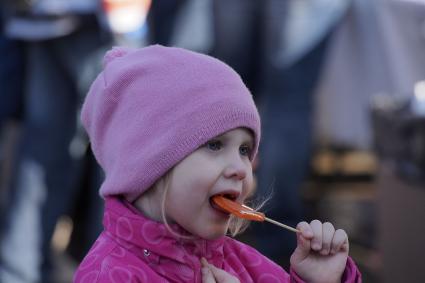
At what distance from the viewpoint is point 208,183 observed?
1613 millimetres

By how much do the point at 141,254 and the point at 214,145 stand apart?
10.0 inches

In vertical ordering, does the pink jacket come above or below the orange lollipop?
below

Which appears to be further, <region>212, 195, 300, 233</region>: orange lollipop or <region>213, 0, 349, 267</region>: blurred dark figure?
<region>213, 0, 349, 267</region>: blurred dark figure

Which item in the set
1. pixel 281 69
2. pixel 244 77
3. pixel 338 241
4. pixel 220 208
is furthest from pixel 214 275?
pixel 244 77

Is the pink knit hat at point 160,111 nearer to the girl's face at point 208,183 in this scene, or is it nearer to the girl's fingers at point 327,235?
the girl's face at point 208,183

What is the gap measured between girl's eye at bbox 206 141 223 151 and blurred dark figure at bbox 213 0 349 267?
6.29 feet

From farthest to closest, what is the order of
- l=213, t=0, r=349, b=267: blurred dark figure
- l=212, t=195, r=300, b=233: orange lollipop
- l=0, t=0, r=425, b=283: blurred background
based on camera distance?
l=213, t=0, r=349, b=267: blurred dark figure, l=0, t=0, r=425, b=283: blurred background, l=212, t=195, r=300, b=233: orange lollipop

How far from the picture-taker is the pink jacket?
1.63m

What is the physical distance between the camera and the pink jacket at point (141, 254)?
163cm

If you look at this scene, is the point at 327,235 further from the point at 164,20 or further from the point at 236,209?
the point at 164,20

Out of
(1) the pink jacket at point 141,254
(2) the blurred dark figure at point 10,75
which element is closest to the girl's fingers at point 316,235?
(1) the pink jacket at point 141,254

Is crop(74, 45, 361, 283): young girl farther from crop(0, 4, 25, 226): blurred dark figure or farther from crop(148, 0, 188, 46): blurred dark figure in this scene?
crop(0, 4, 25, 226): blurred dark figure

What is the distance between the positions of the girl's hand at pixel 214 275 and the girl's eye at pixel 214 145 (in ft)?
0.75

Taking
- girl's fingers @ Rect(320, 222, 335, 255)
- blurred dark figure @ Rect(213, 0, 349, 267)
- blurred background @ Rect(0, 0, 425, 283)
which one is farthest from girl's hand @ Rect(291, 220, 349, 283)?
blurred dark figure @ Rect(213, 0, 349, 267)
